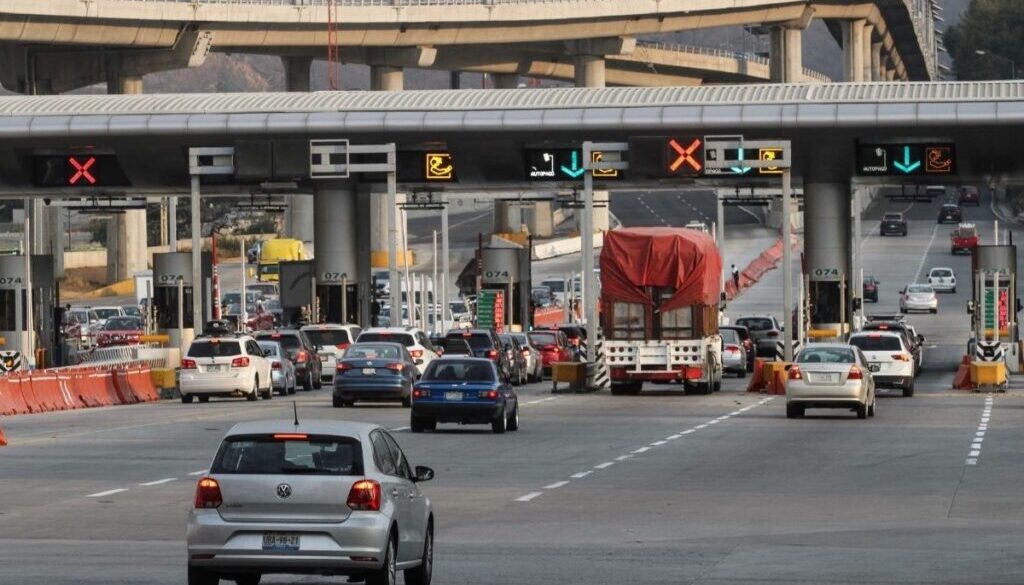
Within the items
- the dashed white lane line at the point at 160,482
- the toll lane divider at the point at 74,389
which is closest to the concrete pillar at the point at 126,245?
the toll lane divider at the point at 74,389

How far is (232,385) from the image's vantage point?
1905 inches

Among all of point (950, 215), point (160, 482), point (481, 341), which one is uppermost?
point (950, 215)

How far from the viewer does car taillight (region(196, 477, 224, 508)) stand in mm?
15047

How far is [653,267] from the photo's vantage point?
4953cm

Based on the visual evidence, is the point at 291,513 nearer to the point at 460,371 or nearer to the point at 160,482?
the point at 160,482

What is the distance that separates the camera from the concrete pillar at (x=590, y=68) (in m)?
122

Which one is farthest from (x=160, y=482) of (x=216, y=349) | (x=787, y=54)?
(x=787, y=54)

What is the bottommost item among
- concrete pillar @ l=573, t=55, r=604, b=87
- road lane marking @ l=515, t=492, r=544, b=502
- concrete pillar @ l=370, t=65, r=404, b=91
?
road lane marking @ l=515, t=492, r=544, b=502

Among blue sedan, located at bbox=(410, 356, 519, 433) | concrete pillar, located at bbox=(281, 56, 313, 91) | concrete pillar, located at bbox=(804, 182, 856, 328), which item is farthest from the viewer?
concrete pillar, located at bbox=(281, 56, 313, 91)

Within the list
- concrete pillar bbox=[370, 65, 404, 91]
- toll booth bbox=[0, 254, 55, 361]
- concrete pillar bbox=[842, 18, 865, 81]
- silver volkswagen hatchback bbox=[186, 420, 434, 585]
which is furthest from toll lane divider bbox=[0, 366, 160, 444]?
concrete pillar bbox=[842, 18, 865, 81]

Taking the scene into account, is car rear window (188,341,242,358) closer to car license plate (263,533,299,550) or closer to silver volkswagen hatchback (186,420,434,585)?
silver volkswagen hatchback (186,420,434,585)

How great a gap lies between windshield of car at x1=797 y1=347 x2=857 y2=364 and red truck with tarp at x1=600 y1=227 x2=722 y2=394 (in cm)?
905

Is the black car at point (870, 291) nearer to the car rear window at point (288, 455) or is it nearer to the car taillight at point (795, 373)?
the car taillight at point (795, 373)

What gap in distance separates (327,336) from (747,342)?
13.1 meters
